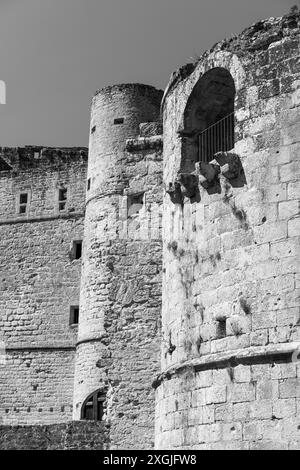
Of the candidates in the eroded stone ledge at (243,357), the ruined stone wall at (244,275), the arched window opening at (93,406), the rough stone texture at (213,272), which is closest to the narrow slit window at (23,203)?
the arched window opening at (93,406)

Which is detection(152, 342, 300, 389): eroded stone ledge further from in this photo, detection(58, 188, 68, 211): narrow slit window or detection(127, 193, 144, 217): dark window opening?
detection(58, 188, 68, 211): narrow slit window

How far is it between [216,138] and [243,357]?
10.2 feet

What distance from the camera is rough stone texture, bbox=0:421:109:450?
1570 centimetres

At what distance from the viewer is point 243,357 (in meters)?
9.47

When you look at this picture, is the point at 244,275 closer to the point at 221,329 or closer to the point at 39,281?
the point at 221,329

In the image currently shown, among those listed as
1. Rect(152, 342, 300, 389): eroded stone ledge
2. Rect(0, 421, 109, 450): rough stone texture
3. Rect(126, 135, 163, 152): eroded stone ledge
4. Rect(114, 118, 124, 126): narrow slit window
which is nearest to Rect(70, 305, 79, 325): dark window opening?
Rect(114, 118, 124, 126): narrow slit window

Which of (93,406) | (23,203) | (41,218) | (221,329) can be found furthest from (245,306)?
(23,203)

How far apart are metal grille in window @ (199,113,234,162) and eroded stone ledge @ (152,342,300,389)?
2.61 metres

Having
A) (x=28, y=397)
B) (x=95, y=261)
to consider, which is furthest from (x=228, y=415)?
(x=28, y=397)

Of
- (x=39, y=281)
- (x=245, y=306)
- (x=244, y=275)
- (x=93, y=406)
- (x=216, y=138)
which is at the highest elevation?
(x=39, y=281)

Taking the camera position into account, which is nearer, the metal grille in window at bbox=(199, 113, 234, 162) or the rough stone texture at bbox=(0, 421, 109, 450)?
the metal grille in window at bbox=(199, 113, 234, 162)

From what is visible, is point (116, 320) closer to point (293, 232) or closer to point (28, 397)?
point (293, 232)

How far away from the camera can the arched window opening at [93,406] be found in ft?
67.1

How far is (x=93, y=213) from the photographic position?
21.2m
